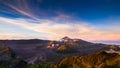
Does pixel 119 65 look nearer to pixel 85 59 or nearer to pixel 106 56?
pixel 106 56

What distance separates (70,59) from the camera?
162m

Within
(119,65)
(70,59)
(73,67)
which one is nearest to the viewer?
(119,65)

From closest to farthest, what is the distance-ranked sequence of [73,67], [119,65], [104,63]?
1. [119,65]
2. [104,63]
3. [73,67]

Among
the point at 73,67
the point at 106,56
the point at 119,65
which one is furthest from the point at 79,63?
the point at 119,65

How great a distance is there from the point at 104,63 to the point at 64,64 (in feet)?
84.9

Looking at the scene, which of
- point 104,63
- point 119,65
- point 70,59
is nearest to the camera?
point 119,65

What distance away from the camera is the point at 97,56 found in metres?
156

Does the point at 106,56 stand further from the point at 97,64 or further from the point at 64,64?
the point at 64,64

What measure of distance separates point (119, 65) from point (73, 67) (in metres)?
29.0

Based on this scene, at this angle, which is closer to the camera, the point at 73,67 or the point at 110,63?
the point at 110,63

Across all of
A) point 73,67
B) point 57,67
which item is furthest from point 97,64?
point 57,67

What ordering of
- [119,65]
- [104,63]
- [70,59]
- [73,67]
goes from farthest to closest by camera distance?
[70,59] → [73,67] → [104,63] → [119,65]

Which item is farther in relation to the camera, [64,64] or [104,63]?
[64,64]

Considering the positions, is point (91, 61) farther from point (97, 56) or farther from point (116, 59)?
point (116, 59)
